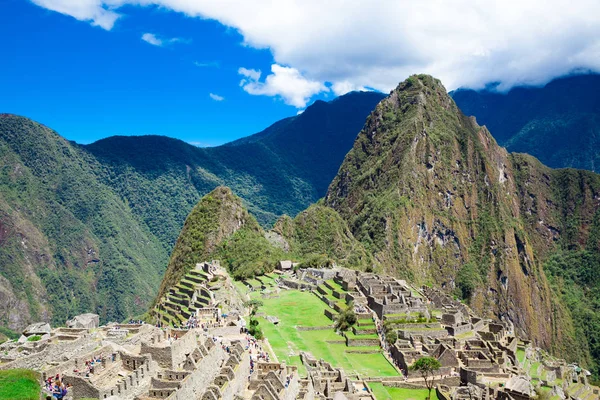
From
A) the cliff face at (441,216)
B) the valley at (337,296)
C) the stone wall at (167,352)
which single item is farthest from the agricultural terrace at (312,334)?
the cliff face at (441,216)

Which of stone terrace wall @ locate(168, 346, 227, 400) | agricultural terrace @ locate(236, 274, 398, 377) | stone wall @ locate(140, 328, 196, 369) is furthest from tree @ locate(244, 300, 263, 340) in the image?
stone wall @ locate(140, 328, 196, 369)

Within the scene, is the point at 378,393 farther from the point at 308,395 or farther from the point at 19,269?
the point at 19,269

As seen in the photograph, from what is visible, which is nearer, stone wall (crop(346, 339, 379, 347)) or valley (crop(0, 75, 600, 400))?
valley (crop(0, 75, 600, 400))

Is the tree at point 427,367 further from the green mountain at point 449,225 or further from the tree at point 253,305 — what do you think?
the green mountain at point 449,225

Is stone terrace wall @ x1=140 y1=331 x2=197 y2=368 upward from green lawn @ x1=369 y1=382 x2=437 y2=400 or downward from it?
upward

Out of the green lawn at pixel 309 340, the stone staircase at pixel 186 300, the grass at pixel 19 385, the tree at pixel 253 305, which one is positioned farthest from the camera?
the stone staircase at pixel 186 300

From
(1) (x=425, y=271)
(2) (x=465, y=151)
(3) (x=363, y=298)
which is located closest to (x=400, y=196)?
(1) (x=425, y=271)

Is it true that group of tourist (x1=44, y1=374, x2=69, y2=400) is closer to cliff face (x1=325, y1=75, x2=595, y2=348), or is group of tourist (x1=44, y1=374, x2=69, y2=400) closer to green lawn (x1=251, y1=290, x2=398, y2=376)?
green lawn (x1=251, y1=290, x2=398, y2=376)

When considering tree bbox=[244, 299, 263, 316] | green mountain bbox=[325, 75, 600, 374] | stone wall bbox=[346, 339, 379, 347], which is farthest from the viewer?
green mountain bbox=[325, 75, 600, 374]
